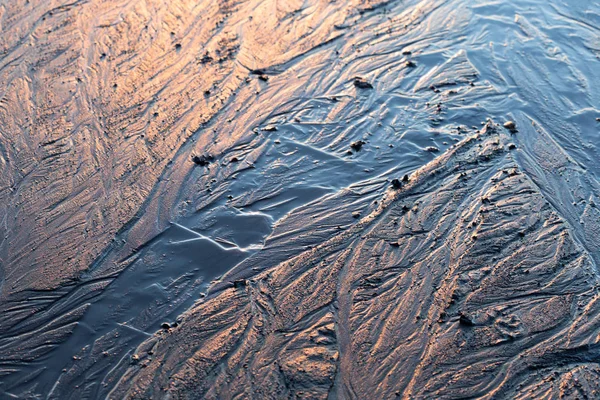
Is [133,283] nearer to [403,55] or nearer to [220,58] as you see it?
[220,58]

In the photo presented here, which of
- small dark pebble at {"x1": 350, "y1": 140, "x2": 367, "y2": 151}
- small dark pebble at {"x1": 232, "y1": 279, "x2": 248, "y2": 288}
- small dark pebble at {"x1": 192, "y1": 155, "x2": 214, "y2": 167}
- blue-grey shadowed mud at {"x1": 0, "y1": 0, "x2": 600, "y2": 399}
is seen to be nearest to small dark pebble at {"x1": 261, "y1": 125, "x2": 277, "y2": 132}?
blue-grey shadowed mud at {"x1": 0, "y1": 0, "x2": 600, "y2": 399}

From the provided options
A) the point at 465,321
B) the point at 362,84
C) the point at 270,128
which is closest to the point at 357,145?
the point at 270,128

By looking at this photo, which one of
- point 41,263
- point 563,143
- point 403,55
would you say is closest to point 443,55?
point 403,55

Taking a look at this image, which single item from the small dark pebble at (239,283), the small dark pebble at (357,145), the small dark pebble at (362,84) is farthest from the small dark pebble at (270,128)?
the small dark pebble at (239,283)

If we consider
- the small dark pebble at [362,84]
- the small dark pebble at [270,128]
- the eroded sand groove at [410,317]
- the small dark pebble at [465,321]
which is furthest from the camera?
the small dark pebble at [362,84]

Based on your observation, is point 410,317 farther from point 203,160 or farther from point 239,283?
point 203,160

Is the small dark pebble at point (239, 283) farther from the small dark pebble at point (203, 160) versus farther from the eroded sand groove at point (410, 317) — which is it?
the small dark pebble at point (203, 160)

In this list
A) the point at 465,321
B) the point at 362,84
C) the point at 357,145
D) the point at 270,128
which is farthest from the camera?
the point at 362,84
